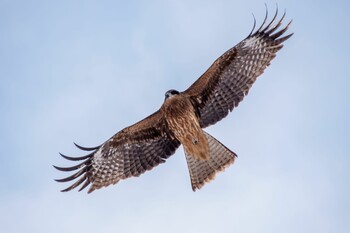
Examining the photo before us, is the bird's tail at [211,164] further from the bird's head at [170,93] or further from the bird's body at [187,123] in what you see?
the bird's head at [170,93]

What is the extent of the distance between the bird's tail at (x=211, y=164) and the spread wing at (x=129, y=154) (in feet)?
2.57

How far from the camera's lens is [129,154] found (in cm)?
1611

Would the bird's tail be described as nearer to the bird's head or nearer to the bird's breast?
the bird's breast

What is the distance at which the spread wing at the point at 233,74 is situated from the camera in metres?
15.3

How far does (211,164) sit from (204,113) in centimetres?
109

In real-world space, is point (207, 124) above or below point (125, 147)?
below

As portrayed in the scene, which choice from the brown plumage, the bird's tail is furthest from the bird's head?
the bird's tail

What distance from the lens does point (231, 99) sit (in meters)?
15.4

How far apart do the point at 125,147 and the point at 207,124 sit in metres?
1.94

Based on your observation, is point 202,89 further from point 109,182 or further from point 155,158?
point 109,182

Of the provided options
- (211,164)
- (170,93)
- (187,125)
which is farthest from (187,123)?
(211,164)

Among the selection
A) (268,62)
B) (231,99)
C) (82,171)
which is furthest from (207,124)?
(82,171)

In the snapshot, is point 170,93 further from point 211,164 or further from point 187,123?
point 211,164

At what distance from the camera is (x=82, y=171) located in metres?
16.1
